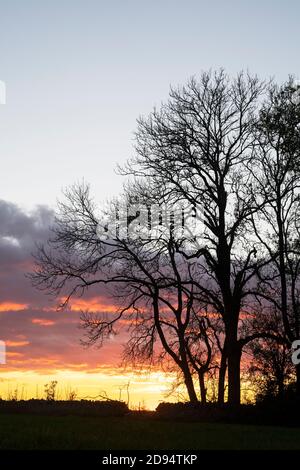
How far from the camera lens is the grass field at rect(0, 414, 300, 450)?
46.3 ft

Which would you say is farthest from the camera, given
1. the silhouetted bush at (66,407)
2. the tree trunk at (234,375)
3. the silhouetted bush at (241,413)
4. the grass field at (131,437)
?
the tree trunk at (234,375)

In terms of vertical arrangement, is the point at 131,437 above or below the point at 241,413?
below

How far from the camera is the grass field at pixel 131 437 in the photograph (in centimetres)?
1412

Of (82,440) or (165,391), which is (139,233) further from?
(82,440)

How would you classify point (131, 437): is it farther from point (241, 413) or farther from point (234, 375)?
point (234, 375)

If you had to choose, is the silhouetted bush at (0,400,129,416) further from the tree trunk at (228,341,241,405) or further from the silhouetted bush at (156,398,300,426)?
the tree trunk at (228,341,241,405)

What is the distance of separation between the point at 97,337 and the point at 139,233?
241 inches

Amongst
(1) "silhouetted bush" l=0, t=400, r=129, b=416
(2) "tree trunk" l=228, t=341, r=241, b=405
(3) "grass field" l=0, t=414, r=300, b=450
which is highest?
(2) "tree trunk" l=228, t=341, r=241, b=405

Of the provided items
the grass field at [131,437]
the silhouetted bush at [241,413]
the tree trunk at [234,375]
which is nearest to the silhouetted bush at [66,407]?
the silhouetted bush at [241,413]

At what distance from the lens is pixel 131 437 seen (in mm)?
15852

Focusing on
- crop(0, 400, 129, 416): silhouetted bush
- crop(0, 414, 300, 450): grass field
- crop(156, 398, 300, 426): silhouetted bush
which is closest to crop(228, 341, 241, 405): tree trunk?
crop(156, 398, 300, 426): silhouetted bush

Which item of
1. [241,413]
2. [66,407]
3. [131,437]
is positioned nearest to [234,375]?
[241,413]

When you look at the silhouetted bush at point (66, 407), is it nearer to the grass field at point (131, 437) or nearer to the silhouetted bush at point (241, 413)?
the silhouetted bush at point (241, 413)
